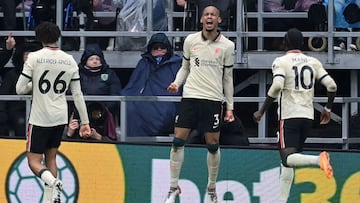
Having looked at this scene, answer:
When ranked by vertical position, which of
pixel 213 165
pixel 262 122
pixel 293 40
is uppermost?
pixel 293 40

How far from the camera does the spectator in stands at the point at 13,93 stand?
1501cm

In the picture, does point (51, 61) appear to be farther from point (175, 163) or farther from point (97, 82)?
point (97, 82)

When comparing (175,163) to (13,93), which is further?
(13,93)

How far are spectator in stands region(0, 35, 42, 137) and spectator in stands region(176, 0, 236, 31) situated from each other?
225 centimetres

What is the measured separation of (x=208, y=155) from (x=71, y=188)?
1.90 metres

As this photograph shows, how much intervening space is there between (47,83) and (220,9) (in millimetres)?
3887

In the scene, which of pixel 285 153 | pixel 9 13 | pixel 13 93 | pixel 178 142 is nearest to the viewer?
pixel 285 153

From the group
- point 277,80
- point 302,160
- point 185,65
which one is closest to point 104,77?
point 185,65

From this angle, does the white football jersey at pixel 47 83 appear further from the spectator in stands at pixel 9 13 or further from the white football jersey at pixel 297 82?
the spectator in stands at pixel 9 13

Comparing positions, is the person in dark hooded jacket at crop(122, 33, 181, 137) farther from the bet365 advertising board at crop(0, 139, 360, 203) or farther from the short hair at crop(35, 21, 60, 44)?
the short hair at crop(35, 21, 60, 44)

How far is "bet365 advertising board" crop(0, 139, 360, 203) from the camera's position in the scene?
13492 mm

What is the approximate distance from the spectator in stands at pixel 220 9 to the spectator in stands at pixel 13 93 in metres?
2.25

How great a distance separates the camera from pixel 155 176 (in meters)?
13.7

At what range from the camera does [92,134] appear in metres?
14.1
